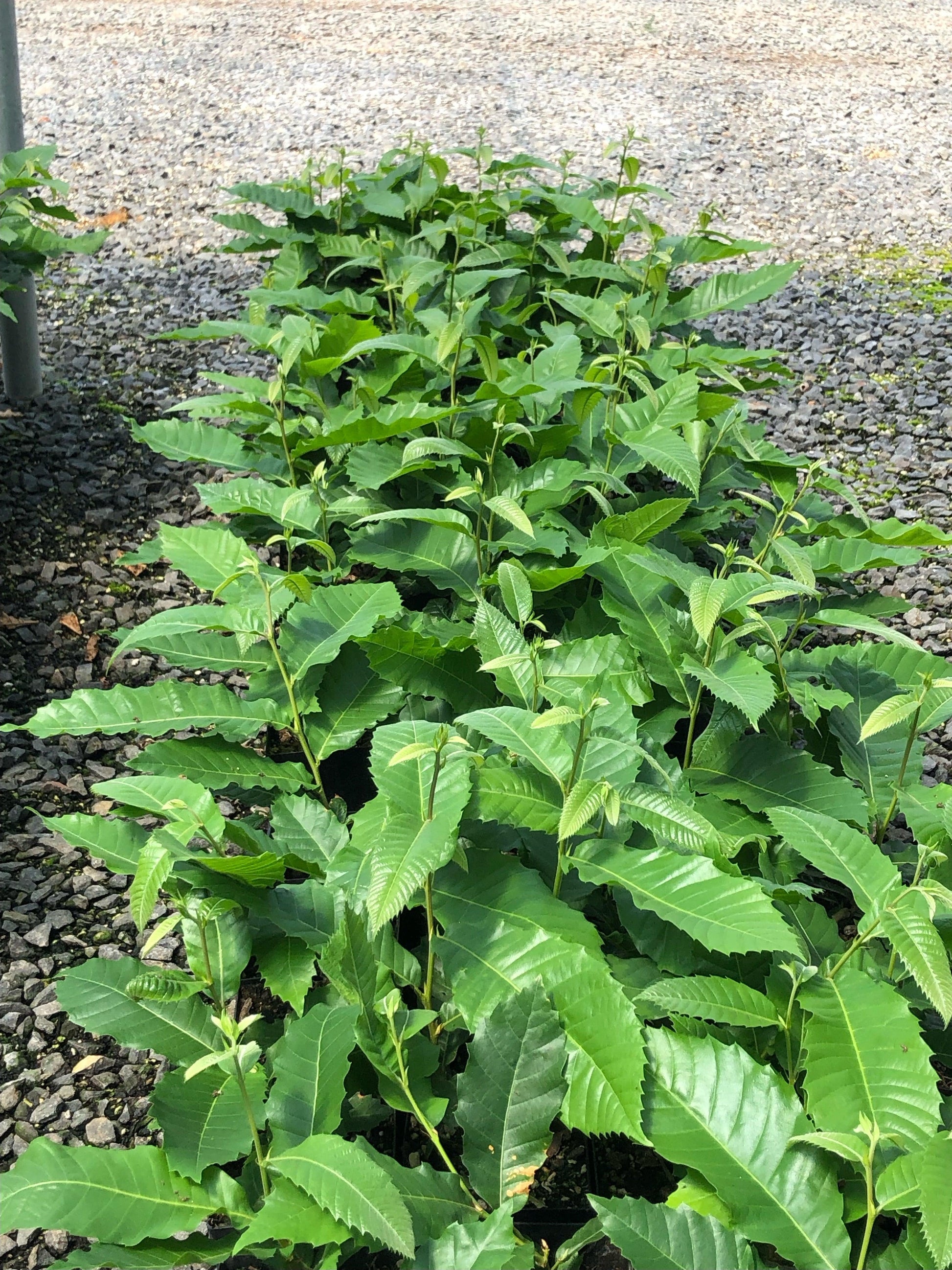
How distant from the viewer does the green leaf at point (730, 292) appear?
2.56 m

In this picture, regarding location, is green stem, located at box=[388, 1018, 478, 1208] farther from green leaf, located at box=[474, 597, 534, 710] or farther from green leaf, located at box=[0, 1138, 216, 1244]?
green leaf, located at box=[474, 597, 534, 710]

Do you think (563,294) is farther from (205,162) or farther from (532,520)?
(205,162)


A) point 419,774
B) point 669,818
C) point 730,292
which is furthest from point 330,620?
point 730,292

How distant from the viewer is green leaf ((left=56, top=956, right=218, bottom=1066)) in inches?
49.3

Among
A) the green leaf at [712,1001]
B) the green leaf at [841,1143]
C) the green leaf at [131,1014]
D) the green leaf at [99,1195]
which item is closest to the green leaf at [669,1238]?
the green leaf at [841,1143]

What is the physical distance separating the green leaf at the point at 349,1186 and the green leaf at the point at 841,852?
60 cm

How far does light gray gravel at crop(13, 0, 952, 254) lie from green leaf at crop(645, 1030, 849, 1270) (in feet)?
15.1

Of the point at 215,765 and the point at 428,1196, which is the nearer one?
the point at 428,1196

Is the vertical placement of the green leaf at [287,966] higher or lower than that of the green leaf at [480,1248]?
lower

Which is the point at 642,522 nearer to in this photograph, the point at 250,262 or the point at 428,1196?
the point at 428,1196

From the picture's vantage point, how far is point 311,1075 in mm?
1132

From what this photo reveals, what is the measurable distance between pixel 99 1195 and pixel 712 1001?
66 cm

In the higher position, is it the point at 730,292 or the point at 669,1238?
the point at 730,292

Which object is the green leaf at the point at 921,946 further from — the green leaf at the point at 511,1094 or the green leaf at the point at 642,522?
the green leaf at the point at 642,522
